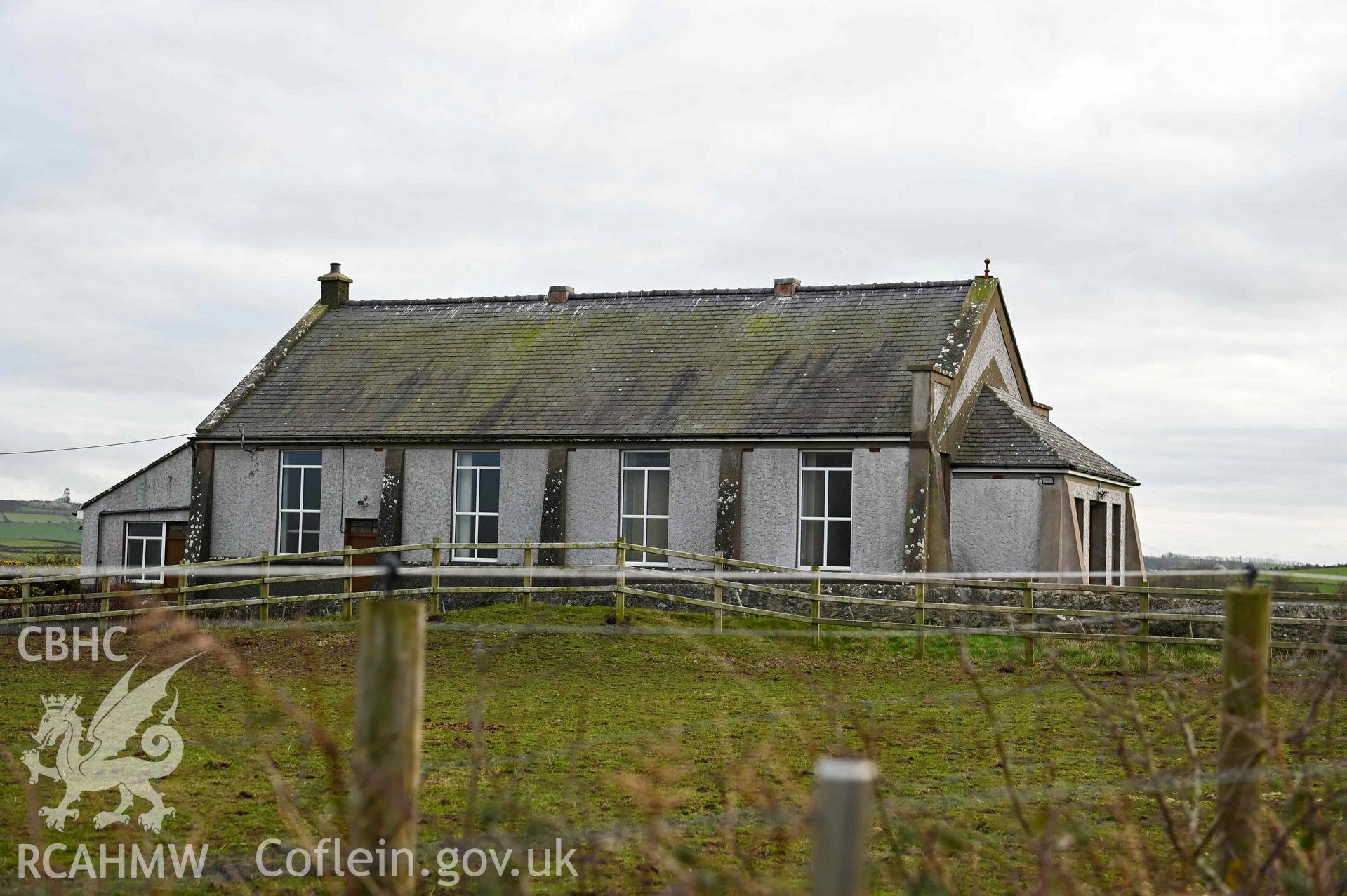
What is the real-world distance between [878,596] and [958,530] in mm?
3311

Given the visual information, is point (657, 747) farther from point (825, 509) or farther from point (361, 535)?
point (361, 535)

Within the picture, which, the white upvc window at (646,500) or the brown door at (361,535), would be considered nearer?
the white upvc window at (646,500)

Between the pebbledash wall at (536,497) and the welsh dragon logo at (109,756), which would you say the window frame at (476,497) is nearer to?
the pebbledash wall at (536,497)

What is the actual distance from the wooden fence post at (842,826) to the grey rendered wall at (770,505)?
851 inches

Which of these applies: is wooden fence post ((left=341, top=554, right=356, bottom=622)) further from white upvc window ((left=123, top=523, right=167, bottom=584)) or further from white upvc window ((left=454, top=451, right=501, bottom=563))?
white upvc window ((left=123, top=523, right=167, bottom=584))

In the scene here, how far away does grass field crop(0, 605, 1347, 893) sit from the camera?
18.0ft

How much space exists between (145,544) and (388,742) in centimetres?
2870

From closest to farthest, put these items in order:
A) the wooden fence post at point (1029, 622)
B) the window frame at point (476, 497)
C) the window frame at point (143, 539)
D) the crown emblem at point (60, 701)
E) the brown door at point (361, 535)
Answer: the crown emblem at point (60, 701)
the wooden fence post at point (1029, 622)
the window frame at point (476, 497)
the brown door at point (361, 535)
the window frame at point (143, 539)

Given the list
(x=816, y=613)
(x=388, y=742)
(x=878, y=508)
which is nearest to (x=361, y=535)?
(x=878, y=508)

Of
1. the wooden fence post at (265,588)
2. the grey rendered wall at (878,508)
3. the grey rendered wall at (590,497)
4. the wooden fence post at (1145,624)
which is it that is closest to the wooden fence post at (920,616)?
the wooden fence post at (1145,624)

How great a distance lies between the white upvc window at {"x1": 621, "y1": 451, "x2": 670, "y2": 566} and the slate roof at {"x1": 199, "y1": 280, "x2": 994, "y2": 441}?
62cm

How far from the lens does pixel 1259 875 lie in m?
4.12

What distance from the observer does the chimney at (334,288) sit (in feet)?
107

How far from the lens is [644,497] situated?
25547mm
